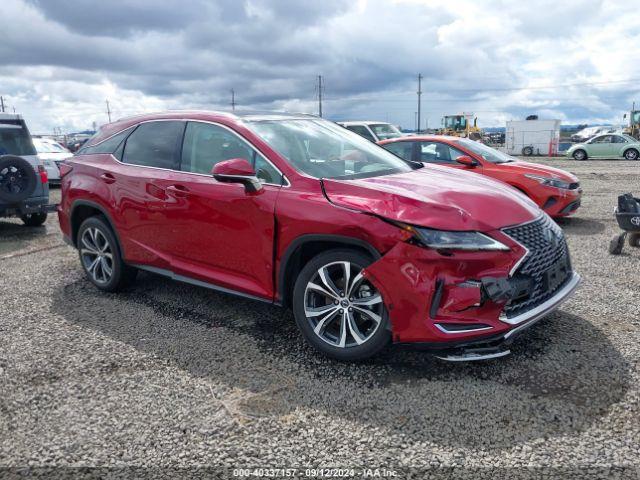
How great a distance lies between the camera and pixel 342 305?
11.1 ft

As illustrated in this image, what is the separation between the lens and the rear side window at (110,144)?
5008mm

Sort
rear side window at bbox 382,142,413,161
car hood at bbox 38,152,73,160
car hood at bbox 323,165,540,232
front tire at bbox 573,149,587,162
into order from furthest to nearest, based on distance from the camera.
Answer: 1. front tire at bbox 573,149,587,162
2. car hood at bbox 38,152,73,160
3. rear side window at bbox 382,142,413,161
4. car hood at bbox 323,165,540,232

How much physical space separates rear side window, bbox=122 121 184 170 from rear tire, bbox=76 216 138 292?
0.76 metres

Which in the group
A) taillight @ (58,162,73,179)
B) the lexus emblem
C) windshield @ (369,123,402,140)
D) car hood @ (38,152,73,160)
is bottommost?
the lexus emblem

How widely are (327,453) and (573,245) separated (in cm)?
556

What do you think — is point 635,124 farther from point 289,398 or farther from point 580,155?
point 289,398

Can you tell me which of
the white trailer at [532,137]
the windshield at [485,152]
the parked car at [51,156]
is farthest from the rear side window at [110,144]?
the white trailer at [532,137]

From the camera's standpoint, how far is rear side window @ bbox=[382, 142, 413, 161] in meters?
8.91

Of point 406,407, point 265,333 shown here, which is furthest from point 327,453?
point 265,333

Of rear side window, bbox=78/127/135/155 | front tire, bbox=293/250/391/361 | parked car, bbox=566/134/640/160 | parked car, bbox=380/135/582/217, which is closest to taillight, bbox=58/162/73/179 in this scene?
rear side window, bbox=78/127/135/155

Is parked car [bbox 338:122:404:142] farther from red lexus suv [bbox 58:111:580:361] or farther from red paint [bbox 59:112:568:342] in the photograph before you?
red paint [bbox 59:112:568:342]

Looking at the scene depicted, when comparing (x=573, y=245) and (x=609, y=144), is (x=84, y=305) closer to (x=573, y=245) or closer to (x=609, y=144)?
(x=573, y=245)

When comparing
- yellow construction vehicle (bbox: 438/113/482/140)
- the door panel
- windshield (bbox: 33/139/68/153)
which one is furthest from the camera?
yellow construction vehicle (bbox: 438/113/482/140)

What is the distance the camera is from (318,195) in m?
3.44
